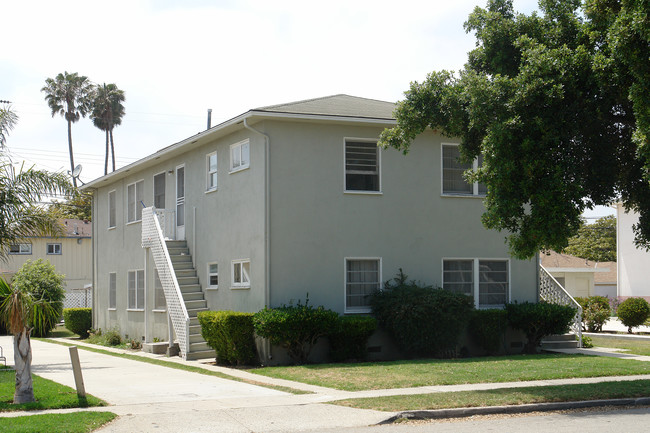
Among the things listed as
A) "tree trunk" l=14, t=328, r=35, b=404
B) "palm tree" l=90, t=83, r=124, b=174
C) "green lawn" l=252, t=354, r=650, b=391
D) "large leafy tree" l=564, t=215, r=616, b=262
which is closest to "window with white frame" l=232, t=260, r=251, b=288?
"green lawn" l=252, t=354, r=650, b=391

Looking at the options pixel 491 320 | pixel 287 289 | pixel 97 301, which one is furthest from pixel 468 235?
pixel 97 301

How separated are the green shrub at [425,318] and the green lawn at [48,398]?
27.7 ft

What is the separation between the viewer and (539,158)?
1338cm

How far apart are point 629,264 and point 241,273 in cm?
3153

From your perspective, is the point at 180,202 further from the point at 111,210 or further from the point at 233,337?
the point at 233,337

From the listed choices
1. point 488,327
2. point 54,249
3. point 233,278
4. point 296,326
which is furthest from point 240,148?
point 54,249

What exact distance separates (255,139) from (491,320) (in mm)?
8005

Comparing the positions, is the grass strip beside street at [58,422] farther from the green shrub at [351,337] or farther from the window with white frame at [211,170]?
the window with white frame at [211,170]

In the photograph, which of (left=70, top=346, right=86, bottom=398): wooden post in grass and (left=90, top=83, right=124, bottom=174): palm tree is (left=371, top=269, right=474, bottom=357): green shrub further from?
(left=90, top=83, right=124, bottom=174): palm tree

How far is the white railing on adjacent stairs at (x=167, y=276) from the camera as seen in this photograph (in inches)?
814

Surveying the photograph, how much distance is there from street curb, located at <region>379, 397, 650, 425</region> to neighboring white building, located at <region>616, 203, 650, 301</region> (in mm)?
33369

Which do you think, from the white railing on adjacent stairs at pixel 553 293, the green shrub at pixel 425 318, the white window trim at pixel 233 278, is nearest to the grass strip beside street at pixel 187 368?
the white window trim at pixel 233 278

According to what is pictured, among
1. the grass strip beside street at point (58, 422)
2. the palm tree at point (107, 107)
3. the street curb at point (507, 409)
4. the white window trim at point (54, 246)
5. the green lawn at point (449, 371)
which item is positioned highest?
the palm tree at point (107, 107)

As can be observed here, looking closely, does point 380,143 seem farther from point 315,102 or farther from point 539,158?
point 315,102
